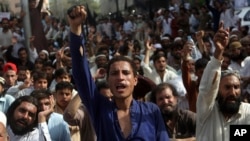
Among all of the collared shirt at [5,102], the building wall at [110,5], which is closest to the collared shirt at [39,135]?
the collared shirt at [5,102]

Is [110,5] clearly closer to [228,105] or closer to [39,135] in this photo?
[39,135]

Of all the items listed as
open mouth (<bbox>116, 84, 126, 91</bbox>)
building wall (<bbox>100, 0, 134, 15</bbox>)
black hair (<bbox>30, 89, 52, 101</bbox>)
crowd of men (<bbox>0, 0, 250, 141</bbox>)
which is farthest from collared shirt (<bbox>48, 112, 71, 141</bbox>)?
building wall (<bbox>100, 0, 134, 15</bbox>)

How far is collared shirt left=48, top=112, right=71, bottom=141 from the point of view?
5.00m

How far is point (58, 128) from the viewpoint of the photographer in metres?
5.04

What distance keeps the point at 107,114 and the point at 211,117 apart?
4.13ft

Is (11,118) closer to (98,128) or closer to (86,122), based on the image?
(86,122)

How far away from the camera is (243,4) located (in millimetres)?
16188

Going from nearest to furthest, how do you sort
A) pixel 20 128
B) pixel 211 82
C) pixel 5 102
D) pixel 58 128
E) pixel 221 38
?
pixel 221 38
pixel 211 82
pixel 20 128
pixel 58 128
pixel 5 102

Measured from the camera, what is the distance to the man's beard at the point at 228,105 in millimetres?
4297

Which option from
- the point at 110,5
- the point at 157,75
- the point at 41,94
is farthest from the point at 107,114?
the point at 110,5

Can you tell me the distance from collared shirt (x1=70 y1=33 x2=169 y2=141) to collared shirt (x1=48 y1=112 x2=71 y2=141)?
1.68 m

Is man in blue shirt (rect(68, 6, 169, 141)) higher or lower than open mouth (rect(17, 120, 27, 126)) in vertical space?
higher

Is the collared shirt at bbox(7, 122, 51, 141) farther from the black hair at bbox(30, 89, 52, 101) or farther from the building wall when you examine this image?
the building wall

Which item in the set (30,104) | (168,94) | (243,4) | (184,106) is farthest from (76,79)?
(243,4)
